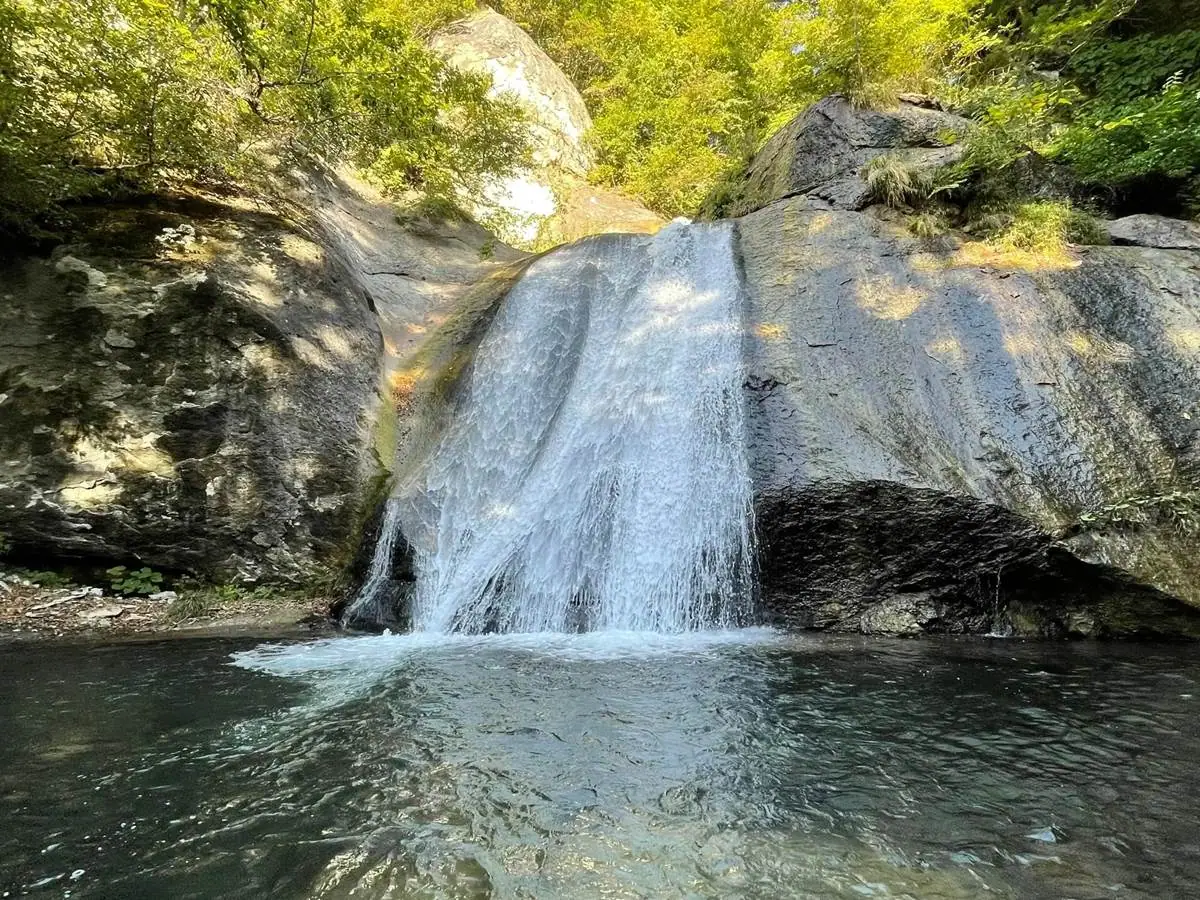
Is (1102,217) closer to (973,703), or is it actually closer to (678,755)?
(973,703)

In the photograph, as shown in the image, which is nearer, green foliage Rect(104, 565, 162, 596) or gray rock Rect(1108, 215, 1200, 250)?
green foliage Rect(104, 565, 162, 596)

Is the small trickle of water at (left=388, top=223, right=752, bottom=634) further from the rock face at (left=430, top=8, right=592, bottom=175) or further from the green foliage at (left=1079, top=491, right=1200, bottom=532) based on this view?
the rock face at (left=430, top=8, right=592, bottom=175)

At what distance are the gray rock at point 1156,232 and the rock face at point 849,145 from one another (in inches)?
90.9

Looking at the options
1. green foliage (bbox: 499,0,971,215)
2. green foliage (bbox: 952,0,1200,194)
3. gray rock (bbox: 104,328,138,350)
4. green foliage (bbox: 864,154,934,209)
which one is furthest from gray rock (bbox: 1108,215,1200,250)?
gray rock (bbox: 104,328,138,350)

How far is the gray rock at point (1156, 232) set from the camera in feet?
25.0

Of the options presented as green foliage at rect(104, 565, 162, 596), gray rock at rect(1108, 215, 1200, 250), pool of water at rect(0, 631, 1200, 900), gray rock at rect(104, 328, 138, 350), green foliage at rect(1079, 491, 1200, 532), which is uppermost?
gray rock at rect(1108, 215, 1200, 250)

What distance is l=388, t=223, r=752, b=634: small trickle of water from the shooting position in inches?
257

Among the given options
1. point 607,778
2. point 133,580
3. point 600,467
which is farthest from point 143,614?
point 607,778

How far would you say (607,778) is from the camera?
317 cm

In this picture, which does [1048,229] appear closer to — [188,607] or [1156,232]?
[1156,232]

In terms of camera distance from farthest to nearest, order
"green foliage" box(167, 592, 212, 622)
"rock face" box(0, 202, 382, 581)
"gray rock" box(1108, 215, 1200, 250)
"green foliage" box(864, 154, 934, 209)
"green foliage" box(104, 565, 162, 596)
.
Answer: "green foliage" box(864, 154, 934, 209) → "gray rock" box(1108, 215, 1200, 250) → "green foliage" box(104, 565, 162, 596) → "rock face" box(0, 202, 382, 581) → "green foliage" box(167, 592, 212, 622)

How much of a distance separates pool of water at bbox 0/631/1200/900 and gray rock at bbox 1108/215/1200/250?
5.28 meters

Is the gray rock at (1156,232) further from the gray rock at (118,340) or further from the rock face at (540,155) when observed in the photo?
Result: the gray rock at (118,340)

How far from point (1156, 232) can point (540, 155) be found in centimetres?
1481
